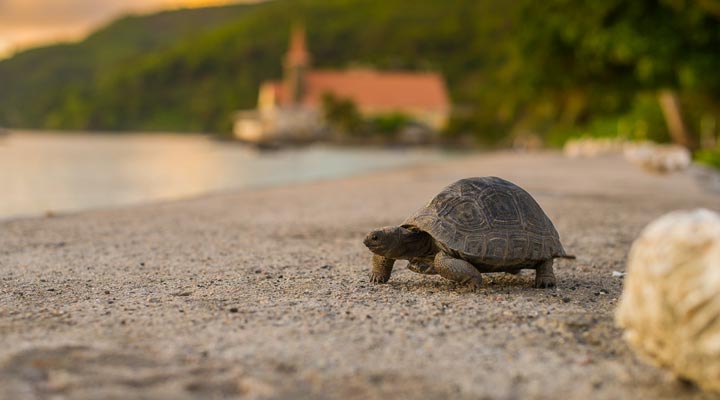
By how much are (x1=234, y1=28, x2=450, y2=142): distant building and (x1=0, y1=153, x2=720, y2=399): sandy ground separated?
128 meters

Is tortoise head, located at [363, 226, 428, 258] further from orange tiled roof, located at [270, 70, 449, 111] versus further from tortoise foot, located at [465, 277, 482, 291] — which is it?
orange tiled roof, located at [270, 70, 449, 111]

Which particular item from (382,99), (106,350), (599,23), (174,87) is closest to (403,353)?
(106,350)

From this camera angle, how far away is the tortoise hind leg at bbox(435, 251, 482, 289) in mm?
5840

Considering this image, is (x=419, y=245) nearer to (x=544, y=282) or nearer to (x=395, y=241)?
(x=395, y=241)

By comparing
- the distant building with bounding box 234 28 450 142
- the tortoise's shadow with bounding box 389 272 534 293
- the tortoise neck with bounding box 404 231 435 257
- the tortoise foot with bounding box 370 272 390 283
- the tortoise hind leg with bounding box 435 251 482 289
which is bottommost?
the tortoise's shadow with bounding box 389 272 534 293

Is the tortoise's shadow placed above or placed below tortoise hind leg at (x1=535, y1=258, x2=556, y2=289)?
below

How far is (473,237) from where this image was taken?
5.87 meters

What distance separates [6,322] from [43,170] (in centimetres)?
3909

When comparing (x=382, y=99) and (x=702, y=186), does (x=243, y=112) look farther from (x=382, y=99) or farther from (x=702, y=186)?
(x=702, y=186)

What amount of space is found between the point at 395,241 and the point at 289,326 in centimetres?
145

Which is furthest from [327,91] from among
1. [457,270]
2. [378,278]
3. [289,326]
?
[289,326]

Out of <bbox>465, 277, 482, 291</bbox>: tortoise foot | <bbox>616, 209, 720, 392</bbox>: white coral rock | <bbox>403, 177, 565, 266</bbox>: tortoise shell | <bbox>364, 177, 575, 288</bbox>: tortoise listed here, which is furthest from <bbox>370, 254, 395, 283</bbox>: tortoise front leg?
<bbox>616, 209, 720, 392</bbox>: white coral rock

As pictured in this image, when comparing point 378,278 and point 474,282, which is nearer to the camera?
point 474,282

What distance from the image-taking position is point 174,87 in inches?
7023
